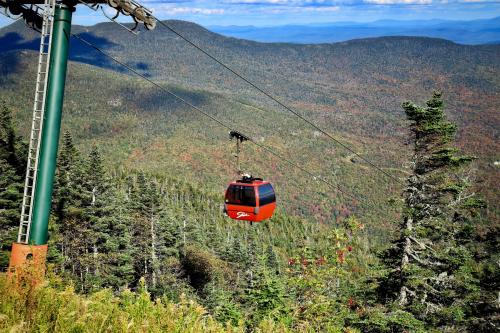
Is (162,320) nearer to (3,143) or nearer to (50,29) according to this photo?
(50,29)

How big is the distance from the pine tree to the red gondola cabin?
6.54 metres

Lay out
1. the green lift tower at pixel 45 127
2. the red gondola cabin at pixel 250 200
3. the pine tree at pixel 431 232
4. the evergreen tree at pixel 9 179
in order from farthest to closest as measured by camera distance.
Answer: the evergreen tree at pixel 9 179 → the red gondola cabin at pixel 250 200 → the pine tree at pixel 431 232 → the green lift tower at pixel 45 127

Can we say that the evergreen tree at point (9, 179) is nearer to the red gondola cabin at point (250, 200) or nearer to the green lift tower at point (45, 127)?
the red gondola cabin at point (250, 200)

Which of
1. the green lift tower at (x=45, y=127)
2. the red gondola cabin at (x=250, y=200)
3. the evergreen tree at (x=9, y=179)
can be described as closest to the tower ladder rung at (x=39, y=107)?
the green lift tower at (x=45, y=127)

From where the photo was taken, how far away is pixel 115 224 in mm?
40375

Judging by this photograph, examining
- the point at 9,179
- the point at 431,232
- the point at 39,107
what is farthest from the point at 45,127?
the point at 9,179

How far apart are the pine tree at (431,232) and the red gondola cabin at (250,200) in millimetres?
6538

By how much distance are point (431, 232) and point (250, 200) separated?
9.28 metres

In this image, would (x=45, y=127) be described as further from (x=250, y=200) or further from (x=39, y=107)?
(x=250, y=200)

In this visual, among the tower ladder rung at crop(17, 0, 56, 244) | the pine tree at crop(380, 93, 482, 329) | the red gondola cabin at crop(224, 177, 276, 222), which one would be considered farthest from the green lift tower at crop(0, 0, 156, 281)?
the pine tree at crop(380, 93, 482, 329)

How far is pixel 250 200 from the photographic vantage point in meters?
22.0

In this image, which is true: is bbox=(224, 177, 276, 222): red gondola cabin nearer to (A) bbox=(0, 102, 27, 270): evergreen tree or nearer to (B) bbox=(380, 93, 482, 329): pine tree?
(B) bbox=(380, 93, 482, 329): pine tree

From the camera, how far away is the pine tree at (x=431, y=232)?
21.5m

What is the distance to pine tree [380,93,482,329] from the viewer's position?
21.5 m
